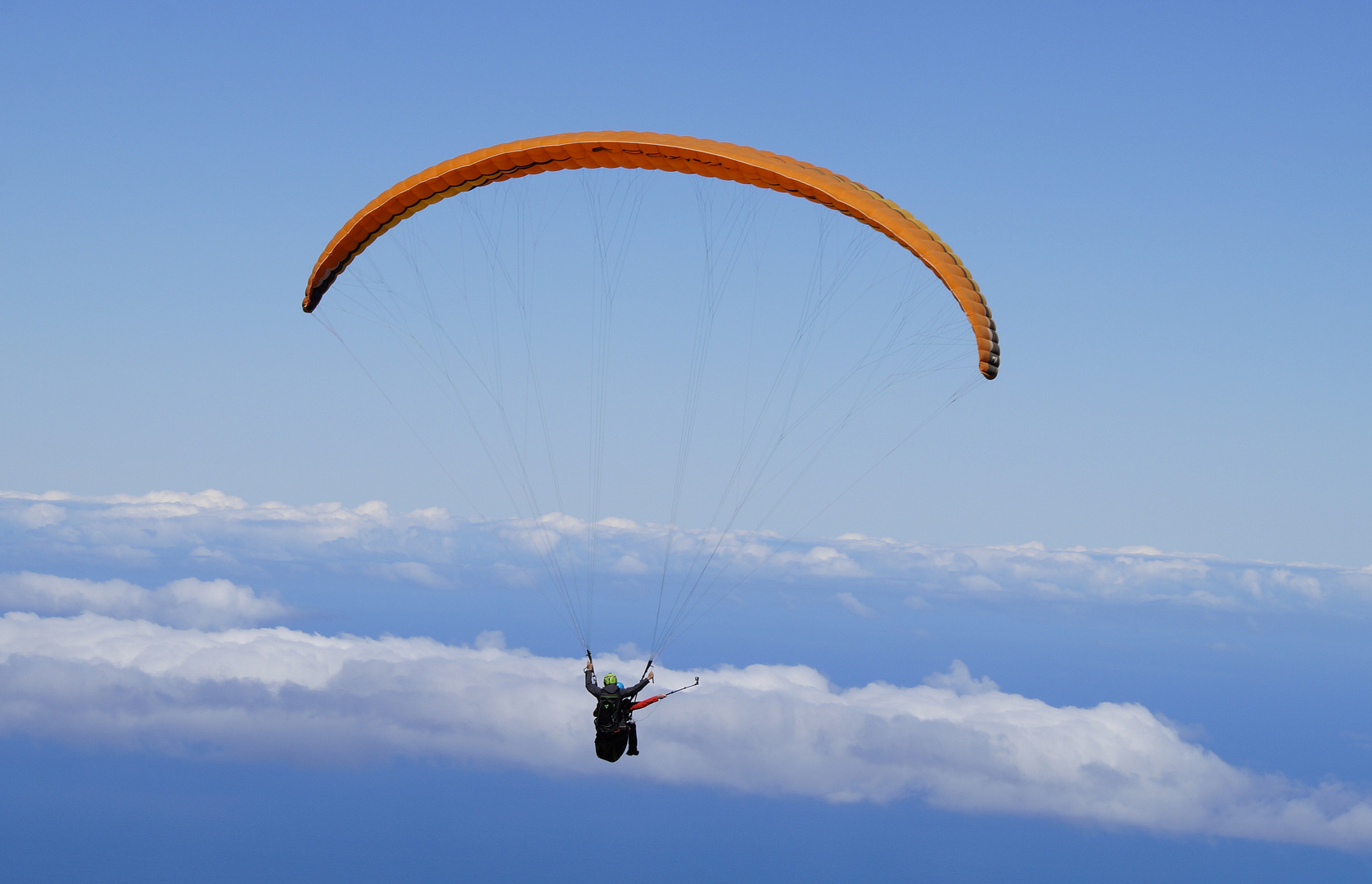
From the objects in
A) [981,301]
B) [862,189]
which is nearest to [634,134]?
[862,189]

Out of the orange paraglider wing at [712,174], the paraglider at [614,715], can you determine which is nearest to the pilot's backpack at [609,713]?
the paraglider at [614,715]

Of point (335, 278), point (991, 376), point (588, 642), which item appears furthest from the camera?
point (335, 278)

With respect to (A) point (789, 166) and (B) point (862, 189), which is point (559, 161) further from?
(B) point (862, 189)

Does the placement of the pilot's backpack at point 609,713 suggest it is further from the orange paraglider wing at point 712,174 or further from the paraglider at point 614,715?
the orange paraglider wing at point 712,174

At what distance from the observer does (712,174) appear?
1897cm

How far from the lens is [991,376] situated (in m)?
17.9

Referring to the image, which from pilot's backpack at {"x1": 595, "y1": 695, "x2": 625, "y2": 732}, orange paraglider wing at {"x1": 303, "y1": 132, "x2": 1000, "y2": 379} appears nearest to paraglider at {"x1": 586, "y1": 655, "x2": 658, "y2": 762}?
pilot's backpack at {"x1": 595, "y1": 695, "x2": 625, "y2": 732}

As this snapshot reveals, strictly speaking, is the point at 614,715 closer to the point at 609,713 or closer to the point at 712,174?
the point at 609,713

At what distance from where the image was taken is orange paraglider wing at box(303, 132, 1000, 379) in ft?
59.1

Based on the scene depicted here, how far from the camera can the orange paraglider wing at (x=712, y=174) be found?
18.0 metres

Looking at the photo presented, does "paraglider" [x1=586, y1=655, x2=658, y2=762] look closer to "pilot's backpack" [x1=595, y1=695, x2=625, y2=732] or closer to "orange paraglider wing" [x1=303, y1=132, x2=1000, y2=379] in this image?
"pilot's backpack" [x1=595, y1=695, x2=625, y2=732]

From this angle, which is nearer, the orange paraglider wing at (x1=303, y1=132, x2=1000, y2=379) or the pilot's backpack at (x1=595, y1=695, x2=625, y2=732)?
the orange paraglider wing at (x1=303, y1=132, x2=1000, y2=379)

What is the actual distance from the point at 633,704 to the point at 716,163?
32.8ft

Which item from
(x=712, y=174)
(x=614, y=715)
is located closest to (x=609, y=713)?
(x=614, y=715)
